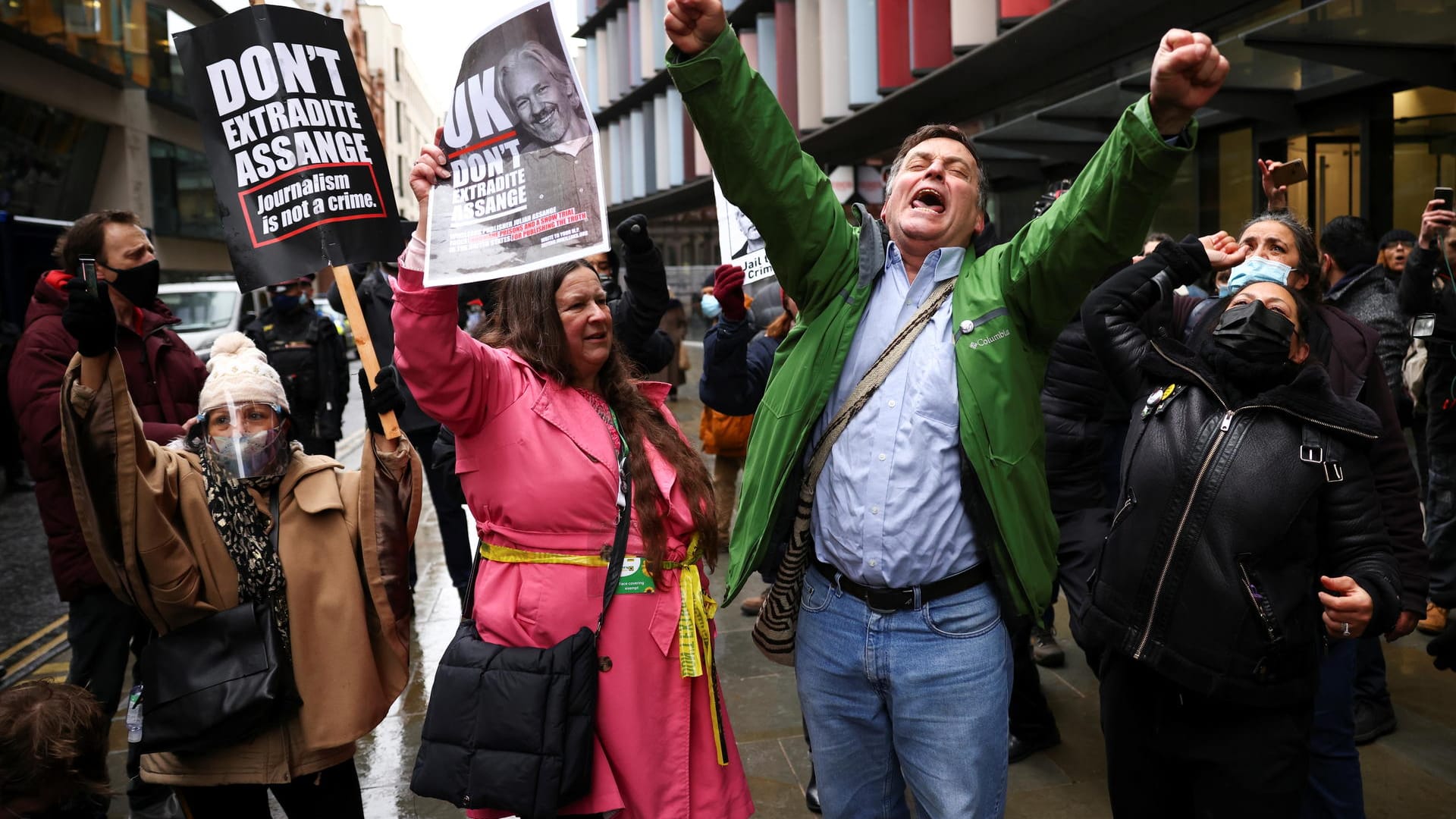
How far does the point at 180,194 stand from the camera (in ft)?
102

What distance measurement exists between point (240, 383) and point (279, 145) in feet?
2.34

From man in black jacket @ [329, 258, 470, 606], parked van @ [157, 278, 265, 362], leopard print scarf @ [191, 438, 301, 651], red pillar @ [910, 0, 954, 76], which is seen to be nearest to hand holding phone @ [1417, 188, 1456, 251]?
leopard print scarf @ [191, 438, 301, 651]

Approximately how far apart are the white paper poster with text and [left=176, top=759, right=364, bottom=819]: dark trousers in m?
2.32

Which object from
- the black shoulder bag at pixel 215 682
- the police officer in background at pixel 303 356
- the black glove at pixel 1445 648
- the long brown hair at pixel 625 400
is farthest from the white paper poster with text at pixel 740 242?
the police officer in background at pixel 303 356

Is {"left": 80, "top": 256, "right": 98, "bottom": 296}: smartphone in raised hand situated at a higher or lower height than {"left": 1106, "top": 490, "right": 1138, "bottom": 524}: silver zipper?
higher

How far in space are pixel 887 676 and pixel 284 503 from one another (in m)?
1.72

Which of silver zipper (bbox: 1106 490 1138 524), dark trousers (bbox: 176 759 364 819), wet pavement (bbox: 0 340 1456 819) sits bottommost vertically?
wet pavement (bbox: 0 340 1456 819)

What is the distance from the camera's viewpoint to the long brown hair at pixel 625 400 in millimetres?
2943

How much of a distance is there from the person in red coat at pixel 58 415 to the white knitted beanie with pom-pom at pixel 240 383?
1023 millimetres

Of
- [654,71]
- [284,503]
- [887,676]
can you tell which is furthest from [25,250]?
[654,71]

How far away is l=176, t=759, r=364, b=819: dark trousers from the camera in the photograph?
9.99ft

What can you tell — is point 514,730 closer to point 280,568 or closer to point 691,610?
point 691,610

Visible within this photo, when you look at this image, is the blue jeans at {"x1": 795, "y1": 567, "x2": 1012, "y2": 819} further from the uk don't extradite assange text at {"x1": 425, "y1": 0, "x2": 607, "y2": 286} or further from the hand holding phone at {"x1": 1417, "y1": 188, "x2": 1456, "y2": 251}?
the hand holding phone at {"x1": 1417, "y1": 188, "x2": 1456, "y2": 251}

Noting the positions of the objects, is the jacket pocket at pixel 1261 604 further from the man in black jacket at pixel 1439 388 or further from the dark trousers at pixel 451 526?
the dark trousers at pixel 451 526
